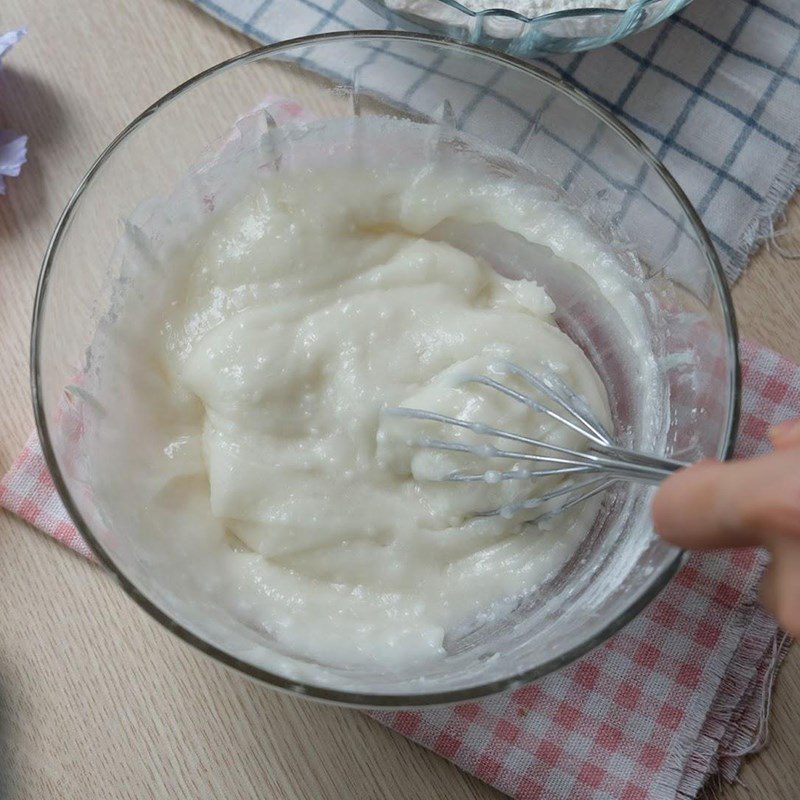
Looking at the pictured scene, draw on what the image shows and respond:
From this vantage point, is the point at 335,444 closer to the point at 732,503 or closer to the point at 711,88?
the point at 732,503

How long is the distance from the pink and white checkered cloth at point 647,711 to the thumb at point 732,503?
418mm

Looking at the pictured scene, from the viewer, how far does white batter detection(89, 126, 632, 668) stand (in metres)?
0.95

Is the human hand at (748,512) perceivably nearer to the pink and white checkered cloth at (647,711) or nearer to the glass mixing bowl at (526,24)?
the pink and white checkered cloth at (647,711)

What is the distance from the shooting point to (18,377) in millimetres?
1117

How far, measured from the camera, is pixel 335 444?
3.20 feet

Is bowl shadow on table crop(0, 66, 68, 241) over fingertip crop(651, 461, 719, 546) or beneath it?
beneath

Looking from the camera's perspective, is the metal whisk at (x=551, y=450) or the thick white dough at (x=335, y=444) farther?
the thick white dough at (x=335, y=444)

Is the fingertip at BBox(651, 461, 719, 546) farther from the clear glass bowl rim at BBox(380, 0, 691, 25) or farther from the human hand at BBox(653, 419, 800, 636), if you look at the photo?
the clear glass bowl rim at BBox(380, 0, 691, 25)

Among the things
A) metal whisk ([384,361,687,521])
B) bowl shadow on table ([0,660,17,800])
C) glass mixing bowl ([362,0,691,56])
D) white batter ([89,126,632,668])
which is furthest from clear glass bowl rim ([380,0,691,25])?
bowl shadow on table ([0,660,17,800])

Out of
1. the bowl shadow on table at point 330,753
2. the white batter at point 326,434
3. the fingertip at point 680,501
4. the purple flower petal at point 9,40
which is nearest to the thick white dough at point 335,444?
the white batter at point 326,434

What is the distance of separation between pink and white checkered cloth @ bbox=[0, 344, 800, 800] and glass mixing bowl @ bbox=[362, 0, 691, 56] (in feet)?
2.20

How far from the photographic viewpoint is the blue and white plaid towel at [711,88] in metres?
Answer: 1.15

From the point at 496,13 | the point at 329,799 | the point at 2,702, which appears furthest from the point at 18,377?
the point at 496,13

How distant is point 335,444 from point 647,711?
1.55 feet
